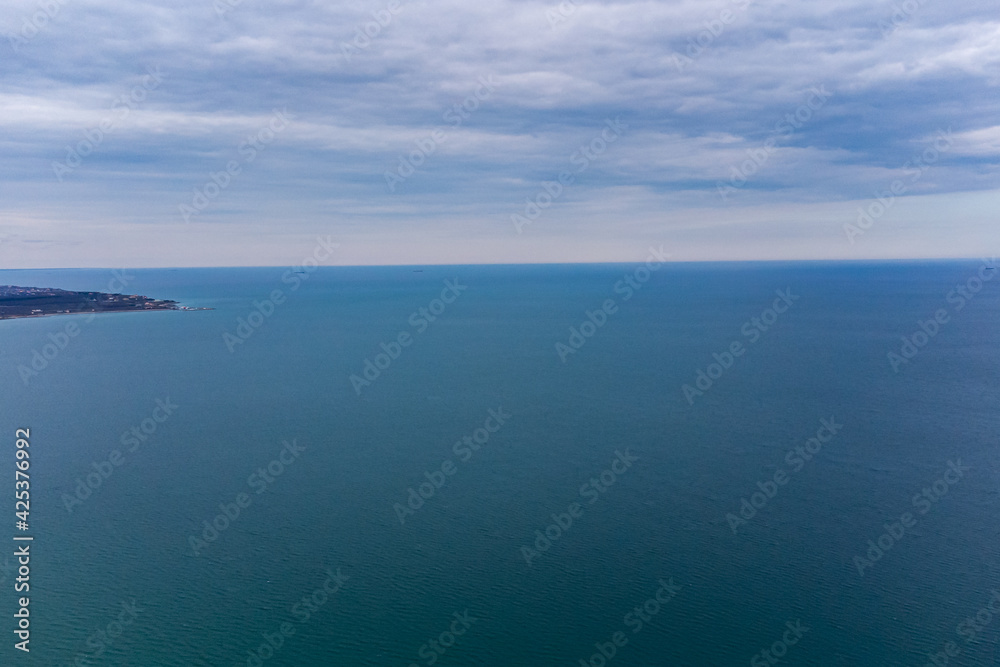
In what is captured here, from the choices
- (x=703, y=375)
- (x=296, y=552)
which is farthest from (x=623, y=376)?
(x=296, y=552)

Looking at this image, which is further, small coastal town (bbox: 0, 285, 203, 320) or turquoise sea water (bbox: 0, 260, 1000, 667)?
small coastal town (bbox: 0, 285, 203, 320)

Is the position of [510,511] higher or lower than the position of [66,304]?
lower

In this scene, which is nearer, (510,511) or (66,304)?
(510,511)

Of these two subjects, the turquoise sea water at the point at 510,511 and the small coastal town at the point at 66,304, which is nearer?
the turquoise sea water at the point at 510,511

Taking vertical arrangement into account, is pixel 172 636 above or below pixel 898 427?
below

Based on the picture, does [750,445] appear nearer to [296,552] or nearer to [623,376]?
[623,376]

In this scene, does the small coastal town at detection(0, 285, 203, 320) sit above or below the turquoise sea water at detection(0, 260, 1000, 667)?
above

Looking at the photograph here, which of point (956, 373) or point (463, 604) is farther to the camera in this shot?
point (956, 373)

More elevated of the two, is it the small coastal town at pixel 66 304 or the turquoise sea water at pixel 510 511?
the small coastal town at pixel 66 304
